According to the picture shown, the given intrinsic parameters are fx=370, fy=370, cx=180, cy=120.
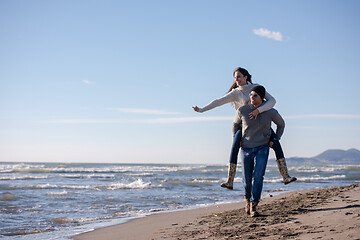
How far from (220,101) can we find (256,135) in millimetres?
678

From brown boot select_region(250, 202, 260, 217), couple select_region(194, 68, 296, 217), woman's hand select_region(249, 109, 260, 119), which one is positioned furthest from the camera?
brown boot select_region(250, 202, 260, 217)

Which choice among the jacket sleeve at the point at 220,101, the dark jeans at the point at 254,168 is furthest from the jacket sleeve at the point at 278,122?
the jacket sleeve at the point at 220,101

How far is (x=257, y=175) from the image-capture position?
4.97 metres

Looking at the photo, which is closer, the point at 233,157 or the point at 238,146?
the point at 238,146

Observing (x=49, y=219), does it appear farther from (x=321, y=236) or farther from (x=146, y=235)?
(x=321, y=236)

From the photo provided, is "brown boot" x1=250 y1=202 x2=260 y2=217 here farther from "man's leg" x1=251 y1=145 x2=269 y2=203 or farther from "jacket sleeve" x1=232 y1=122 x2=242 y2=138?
"jacket sleeve" x1=232 y1=122 x2=242 y2=138

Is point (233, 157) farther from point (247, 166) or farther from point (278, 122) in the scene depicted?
point (278, 122)

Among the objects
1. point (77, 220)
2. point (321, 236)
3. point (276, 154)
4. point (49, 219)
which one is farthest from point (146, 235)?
point (49, 219)

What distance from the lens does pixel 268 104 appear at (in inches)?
191

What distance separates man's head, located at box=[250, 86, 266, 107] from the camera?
4.89 meters

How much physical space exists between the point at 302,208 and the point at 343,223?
1527mm

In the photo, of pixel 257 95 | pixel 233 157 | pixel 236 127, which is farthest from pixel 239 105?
pixel 233 157

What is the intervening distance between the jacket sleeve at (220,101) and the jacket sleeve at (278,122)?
0.62 meters

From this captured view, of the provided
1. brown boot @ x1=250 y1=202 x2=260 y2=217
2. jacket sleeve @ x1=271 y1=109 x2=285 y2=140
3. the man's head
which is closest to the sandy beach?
brown boot @ x1=250 y1=202 x2=260 y2=217
